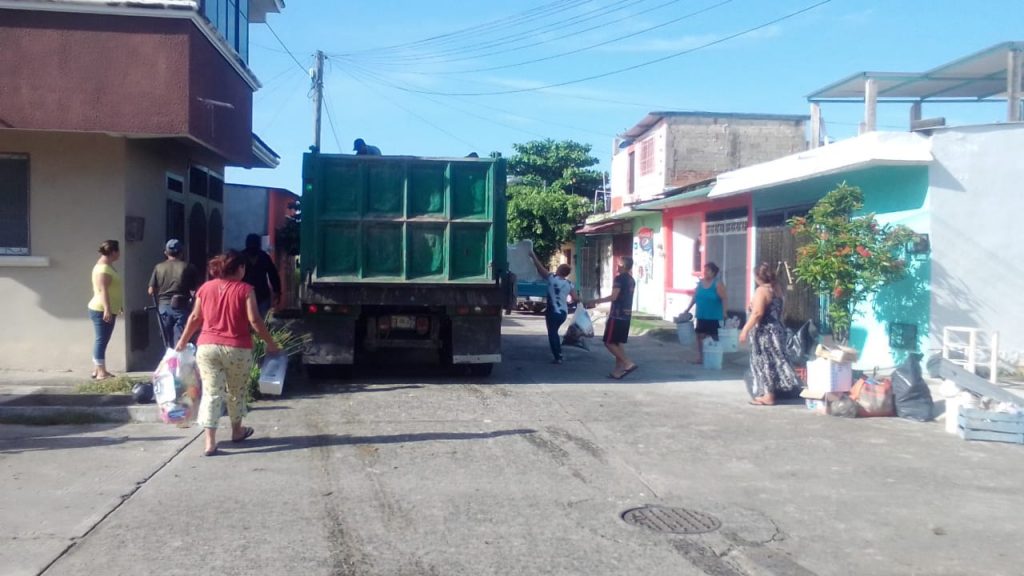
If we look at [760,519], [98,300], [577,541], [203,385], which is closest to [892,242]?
[760,519]

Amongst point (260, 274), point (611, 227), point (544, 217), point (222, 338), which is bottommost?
point (222, 338)

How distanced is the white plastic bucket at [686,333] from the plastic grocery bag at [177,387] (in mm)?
9539

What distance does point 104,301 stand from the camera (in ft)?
32.8

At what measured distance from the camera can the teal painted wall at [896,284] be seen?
11.5 m

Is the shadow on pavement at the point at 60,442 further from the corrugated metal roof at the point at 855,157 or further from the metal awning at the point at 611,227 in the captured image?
the metal awning at the point at 611,227

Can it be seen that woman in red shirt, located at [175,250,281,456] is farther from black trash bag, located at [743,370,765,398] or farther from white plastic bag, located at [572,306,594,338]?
white plastic bag, located at [572,306,594,338]

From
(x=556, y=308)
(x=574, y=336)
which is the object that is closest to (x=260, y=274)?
(x=556, y=308)

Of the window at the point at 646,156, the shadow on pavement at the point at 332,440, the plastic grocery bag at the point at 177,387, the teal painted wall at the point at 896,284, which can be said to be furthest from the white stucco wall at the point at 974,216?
the window at the point at 646,156

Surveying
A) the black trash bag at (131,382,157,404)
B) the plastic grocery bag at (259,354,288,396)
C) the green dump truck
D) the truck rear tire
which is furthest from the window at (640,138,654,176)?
the black trash bag at (131,382,157,404)

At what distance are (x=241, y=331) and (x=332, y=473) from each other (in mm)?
1437

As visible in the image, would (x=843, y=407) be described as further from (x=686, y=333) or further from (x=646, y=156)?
(x=646, y=156)

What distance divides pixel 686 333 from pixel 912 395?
20.8 ft

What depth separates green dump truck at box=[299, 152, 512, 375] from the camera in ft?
34.9

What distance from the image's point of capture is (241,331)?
740 cm
